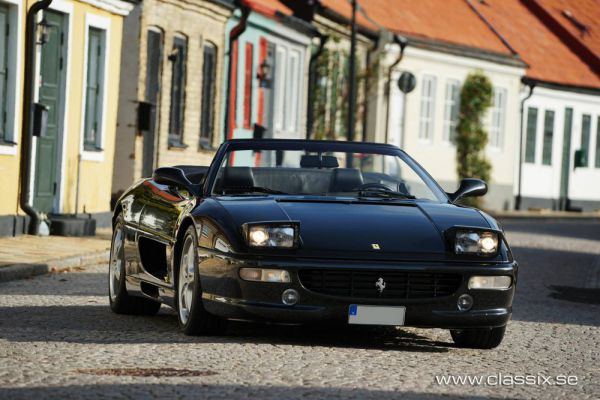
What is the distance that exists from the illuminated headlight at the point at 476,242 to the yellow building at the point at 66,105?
11299 mm

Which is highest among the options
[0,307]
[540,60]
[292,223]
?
[540,60]

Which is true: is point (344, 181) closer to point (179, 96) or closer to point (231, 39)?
point (179, 96)

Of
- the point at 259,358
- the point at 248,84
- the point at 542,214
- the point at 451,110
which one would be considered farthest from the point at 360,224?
the point at 542,214

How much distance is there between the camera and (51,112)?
74.5 ft

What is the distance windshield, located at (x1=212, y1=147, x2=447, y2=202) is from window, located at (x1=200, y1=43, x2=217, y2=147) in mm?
19427

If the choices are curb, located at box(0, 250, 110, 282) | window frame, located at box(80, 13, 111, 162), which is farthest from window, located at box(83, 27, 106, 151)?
curb, located at box(0, 250, 110, 282)

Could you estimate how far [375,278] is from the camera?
31.9 ft

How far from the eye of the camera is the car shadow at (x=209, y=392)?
24.7ft

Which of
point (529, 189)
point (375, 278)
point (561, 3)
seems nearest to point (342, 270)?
point (375, 278)

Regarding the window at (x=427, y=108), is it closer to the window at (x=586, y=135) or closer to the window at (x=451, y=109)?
the window at (x=451, y=109)

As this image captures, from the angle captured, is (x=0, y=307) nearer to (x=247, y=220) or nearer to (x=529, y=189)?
(x=247, y=220)

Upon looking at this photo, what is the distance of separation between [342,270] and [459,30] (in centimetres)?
3992

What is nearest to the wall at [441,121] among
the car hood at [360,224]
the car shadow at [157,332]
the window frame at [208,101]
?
the window frame at [208,101]

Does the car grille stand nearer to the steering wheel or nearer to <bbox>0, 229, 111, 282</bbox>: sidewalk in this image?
the steering wheel
